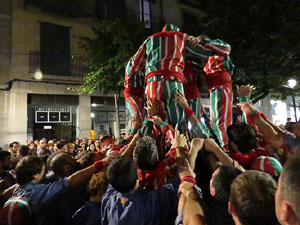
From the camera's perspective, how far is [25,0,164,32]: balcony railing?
1373 centimetres

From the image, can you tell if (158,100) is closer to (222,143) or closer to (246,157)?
(222,143)

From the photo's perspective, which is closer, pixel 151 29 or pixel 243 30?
pixel 243 30

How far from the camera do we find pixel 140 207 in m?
1.94

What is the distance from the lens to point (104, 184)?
92.7 inches

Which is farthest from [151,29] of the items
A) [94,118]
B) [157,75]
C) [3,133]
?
[157,75]

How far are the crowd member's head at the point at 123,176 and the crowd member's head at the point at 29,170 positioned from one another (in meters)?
0.89

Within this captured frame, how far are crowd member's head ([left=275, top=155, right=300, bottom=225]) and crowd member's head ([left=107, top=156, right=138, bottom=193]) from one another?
113 cm

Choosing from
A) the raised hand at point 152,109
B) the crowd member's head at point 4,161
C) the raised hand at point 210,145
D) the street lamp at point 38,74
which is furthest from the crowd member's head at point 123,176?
the street lamp at point 38,74

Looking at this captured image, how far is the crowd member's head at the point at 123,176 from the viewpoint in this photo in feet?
6.38

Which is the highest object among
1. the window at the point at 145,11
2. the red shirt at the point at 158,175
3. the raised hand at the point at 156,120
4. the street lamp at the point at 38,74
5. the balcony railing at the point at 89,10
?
the window at the point at 145,11

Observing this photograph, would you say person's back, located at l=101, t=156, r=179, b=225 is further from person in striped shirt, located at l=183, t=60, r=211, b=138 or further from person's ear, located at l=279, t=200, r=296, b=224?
person in striped shirt, located at l=183, t=60, r=211, b=138

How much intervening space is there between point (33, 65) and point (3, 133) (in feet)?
12.3

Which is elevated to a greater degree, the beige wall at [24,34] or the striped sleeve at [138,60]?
the beige wall at [24,34]

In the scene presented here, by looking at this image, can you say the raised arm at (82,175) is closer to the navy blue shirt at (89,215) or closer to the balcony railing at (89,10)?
the navy blue shirt at (89,215)
